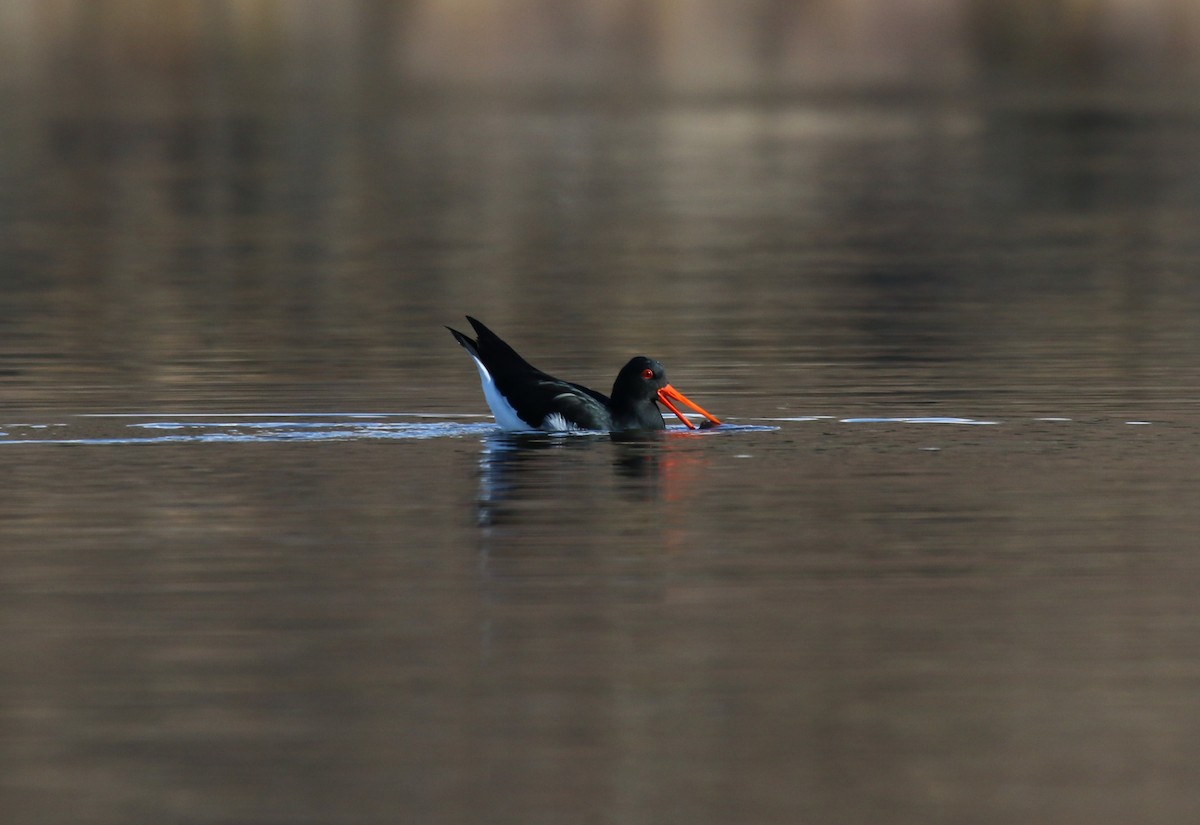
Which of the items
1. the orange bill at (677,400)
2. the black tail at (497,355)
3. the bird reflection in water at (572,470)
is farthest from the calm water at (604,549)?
the black tail at (497,355)

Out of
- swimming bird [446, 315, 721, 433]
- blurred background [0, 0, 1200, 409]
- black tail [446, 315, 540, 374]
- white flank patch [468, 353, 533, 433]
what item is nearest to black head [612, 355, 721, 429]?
swimming bird [446, 315, 721, 433]

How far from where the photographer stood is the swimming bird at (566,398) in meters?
17.1

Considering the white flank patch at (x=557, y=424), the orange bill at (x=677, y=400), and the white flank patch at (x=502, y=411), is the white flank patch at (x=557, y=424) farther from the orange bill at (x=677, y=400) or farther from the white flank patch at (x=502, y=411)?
the orange bill at (x=677, y=400)

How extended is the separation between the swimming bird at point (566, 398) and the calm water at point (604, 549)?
0.23m

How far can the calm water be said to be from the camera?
29.4 feet

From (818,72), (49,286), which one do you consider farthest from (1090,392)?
(818,72)

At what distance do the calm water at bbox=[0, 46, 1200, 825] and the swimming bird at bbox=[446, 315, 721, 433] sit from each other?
226mm

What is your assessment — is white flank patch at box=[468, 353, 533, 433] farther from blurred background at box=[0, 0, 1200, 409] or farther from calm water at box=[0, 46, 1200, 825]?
blurred background at box=[0, 0, 1200, 409]

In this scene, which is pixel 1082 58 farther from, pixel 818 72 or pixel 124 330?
pixel 124 330

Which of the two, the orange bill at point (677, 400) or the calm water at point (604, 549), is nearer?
the calm water at point (604, 549)

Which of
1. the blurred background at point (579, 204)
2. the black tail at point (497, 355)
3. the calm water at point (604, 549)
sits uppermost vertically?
the blurred background at point (579, 204)

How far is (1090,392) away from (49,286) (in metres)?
14.7

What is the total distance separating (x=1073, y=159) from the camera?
52812mm

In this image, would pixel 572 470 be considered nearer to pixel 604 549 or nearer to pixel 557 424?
pixel 557 424
